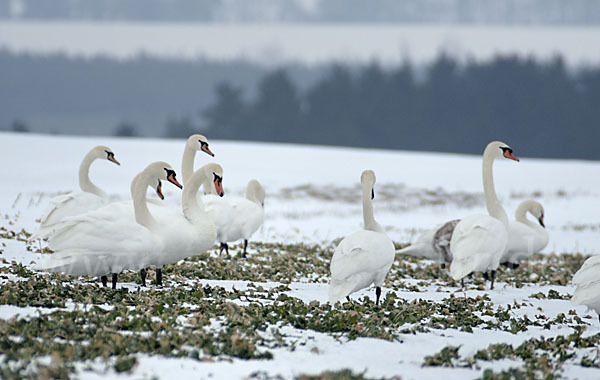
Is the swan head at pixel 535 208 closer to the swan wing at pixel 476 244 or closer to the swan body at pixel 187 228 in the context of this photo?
the swan wing at pixel 476 244

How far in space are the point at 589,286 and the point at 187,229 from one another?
14.7ft

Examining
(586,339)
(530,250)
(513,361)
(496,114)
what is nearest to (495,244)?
(530,250)

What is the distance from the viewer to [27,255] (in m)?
10.5

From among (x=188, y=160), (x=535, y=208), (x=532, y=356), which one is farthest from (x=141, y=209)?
(x=535, y=208)

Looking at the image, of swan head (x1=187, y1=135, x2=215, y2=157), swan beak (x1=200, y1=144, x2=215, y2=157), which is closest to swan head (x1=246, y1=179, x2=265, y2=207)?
swan head (x1=187, y1=135, x2=215, y2=157)

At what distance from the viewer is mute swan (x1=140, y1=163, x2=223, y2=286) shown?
8320 mm

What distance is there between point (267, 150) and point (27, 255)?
31.7m

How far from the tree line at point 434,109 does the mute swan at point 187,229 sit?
5512 centimetres

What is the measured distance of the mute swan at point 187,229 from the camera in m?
8.32

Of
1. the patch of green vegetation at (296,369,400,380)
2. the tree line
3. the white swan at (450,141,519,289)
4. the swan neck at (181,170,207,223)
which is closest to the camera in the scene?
the patch of green vegetation at (296,369,400,380)

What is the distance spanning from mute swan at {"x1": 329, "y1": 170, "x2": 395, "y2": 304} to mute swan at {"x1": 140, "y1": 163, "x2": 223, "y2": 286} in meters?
1.68

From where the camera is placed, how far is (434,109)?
65062mm

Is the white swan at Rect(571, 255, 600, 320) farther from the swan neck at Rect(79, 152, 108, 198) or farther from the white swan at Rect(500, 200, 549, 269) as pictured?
the swan neck at Rect(79, 152, 108, 198)

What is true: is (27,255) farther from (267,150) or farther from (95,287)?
(267,150)
